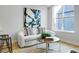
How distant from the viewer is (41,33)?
1.79m

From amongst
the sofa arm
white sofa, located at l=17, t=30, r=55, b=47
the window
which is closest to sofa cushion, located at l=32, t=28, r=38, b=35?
white sofa, located at l=17, t=30, r=55, b=47

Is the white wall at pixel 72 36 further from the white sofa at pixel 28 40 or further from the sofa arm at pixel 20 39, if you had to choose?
the sofa arm at pixel 20 39

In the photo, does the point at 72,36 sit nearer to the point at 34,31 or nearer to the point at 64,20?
the point at 64,20

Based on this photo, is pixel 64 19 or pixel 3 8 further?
pixel 64 19

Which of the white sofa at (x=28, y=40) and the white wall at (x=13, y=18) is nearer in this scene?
the white wall at (x=13, y=18)

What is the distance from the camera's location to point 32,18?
5.85 feet

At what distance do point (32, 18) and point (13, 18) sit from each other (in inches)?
13.3

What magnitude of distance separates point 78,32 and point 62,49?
0.40 meters

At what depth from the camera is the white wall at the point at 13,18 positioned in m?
1.49

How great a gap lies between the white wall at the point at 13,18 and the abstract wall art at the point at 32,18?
0.08 metres

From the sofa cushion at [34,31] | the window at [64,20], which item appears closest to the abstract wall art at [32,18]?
the sofa cushion at [34,31]
